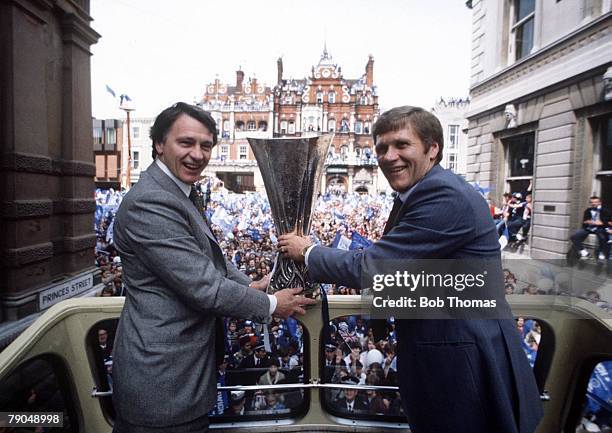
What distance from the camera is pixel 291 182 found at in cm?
109

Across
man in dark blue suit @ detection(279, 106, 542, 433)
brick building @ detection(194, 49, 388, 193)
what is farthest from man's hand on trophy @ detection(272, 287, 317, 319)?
brick building @ detection(194, 49, 388, 193)

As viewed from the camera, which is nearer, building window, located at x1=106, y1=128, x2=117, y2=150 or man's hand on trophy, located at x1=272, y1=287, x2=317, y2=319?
man's hand on trophy, located at x1=272, y1=287, x2=317, y2=319

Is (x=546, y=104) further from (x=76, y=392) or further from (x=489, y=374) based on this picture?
(x=76, y=392)

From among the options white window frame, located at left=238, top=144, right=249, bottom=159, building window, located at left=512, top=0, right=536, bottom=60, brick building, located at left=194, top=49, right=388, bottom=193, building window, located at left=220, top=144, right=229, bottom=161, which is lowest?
white window frame, located at left=238, top=144, right=249, bottom=159

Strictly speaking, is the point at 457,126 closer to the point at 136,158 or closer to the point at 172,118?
the point at 136,158

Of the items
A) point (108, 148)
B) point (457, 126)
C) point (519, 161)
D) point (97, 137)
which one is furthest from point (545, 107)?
point (108, 148)

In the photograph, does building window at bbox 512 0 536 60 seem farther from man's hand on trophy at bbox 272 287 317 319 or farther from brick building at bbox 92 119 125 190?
brick building at bbox 92 119 125 190

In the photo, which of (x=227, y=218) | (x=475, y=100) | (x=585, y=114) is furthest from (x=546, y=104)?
(x=227, y=218)

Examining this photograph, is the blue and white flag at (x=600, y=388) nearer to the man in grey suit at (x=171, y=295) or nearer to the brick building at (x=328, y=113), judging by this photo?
the man in grey suit at (x=171, y=295)

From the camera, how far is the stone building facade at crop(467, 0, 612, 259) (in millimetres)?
3953

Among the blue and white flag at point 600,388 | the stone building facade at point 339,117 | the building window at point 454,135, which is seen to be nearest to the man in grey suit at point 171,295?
the blue and white flag at point 600,388

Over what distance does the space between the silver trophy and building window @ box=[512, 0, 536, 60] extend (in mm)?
6430

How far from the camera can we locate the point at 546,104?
16.5ft

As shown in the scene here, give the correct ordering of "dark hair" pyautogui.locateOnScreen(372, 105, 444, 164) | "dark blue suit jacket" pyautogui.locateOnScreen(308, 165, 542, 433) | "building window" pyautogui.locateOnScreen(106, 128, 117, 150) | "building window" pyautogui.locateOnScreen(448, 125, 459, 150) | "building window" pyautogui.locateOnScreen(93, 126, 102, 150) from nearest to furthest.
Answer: "dark blue suit jacket" pyautogui.locateOnScreen(308, 165, 542, 433) < "dark hair" pyautogui.locateOnScreen(372, 105, 444, 164) < "building window" pyautogui.locateOnScreen(93, 126, 102, 150) < "building window" pyautogui.locateOnScreen(106, 128, 117, 150) < "building window" pyautogui.locateOnScreen(448, 125, 459, 150)
